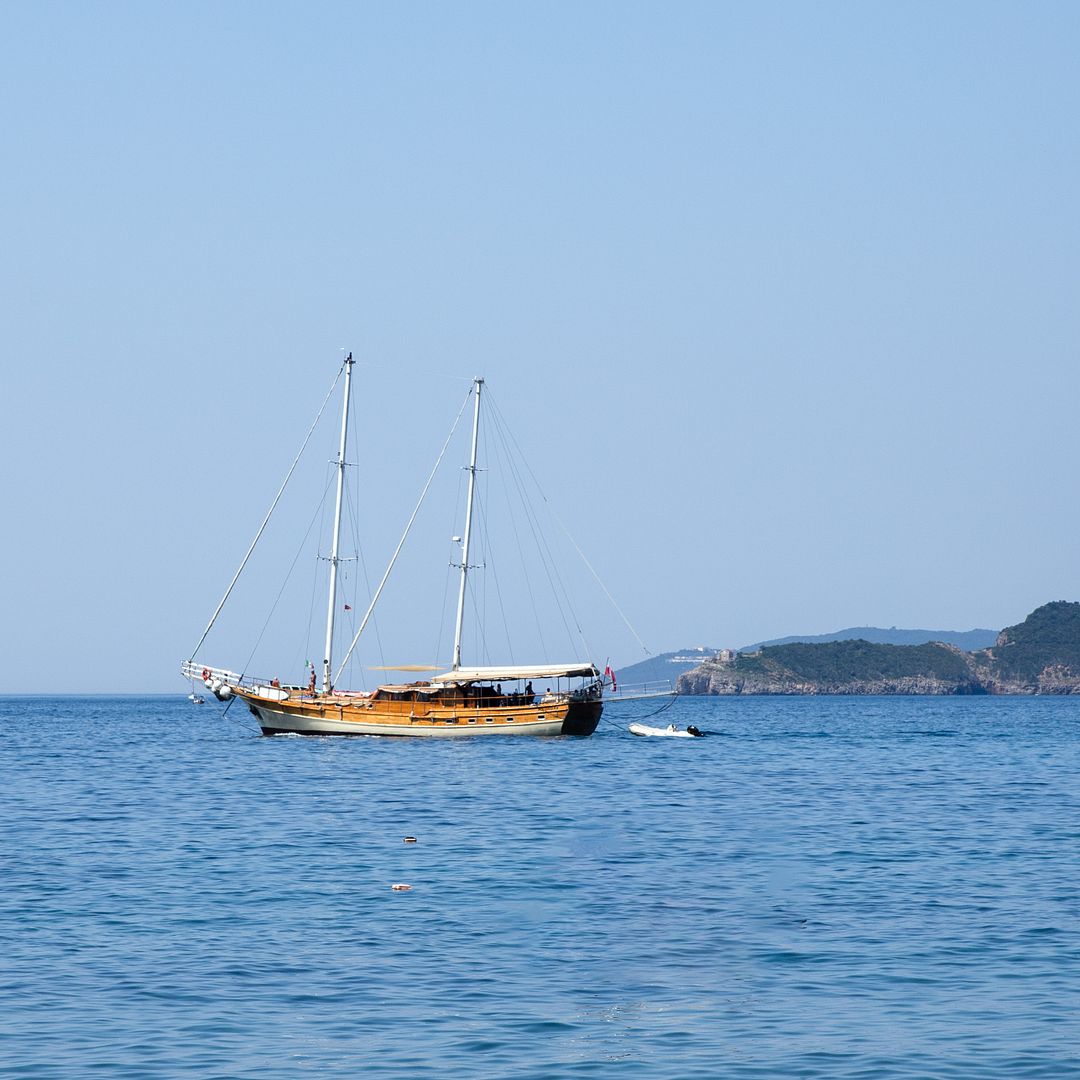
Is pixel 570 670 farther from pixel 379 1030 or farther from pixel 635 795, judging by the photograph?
pixel 379 1030

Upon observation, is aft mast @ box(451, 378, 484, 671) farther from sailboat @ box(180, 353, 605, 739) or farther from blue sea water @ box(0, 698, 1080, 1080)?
blue sea water @ box(0, 698, 1080, 1080)

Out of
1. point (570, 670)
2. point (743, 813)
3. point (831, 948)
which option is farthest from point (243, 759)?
point (831, 948)

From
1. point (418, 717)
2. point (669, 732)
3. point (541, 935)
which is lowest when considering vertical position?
point (541, 935)

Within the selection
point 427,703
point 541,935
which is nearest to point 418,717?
point 427,703

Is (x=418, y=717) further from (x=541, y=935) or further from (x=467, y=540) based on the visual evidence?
(x=541, y=935)

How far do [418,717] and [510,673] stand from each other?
6083mm

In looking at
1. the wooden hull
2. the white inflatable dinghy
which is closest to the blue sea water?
the wooden hull

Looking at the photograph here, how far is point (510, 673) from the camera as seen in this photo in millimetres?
95500

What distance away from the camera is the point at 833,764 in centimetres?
7888

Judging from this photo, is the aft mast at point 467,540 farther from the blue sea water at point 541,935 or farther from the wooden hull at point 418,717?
the blue sea water at point 541,935

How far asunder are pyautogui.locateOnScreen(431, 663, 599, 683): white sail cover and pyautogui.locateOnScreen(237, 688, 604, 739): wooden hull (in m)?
1.76

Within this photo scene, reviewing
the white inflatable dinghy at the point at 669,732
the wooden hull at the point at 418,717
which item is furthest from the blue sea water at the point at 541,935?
the white inflatable dinghy at the point at 669,732

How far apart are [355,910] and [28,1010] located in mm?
8839

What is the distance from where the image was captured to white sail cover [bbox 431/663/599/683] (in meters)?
95.0
